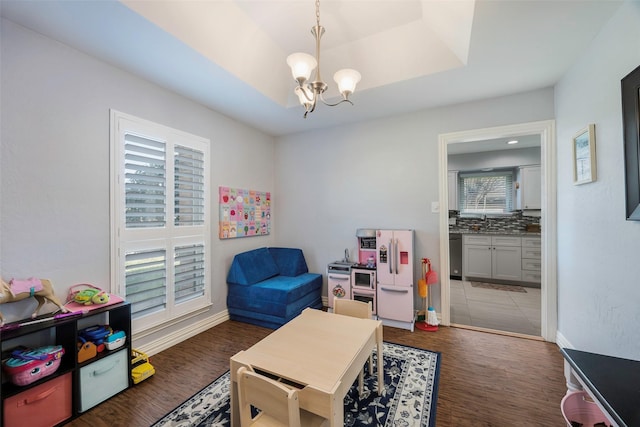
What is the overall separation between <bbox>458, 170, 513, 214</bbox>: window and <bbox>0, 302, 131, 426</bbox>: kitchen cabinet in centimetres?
605

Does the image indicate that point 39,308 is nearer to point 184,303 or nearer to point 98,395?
point 98,395

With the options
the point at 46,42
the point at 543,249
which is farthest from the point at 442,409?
the point at 46,42

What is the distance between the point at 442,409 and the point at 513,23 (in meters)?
2.75

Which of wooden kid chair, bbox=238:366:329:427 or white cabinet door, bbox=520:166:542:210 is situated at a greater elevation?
white cabinet door, bbox=520:166:542:210

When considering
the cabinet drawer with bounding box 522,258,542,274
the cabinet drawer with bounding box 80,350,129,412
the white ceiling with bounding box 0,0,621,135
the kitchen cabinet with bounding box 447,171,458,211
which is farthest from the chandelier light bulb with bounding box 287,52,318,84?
the cabinet drawer with bounding box 522,258,542,274

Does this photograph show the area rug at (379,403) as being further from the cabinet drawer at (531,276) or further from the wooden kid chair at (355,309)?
the cabinet drawer at (531,276)

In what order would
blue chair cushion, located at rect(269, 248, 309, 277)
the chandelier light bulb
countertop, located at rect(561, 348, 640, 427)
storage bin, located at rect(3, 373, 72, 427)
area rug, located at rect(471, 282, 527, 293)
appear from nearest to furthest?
countertop, located at rect(561, 348, 640, 427)
storage bin, located at rect(3, 373, 72, 427)
the chandelier light bulb
blue chair cushion, located at rect(269, 248, 309, 277)
area rug, located at rect(471, 282, 527, 293)

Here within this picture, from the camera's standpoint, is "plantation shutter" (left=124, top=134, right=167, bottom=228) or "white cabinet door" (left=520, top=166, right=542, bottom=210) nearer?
"plantation shutter" (left=124, top=134, right=167, bottom=228)

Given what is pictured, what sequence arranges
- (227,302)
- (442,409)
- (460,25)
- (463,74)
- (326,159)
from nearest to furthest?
1. (442,409)
2. (460,25)
3. (463,74)
4. (227,302)
5. (326,159)

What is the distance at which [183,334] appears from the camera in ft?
9.30

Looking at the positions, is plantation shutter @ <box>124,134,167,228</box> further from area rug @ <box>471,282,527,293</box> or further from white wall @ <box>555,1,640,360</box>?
area rug @ <box>471,282,527,293</box>

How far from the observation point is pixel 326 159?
3906mm

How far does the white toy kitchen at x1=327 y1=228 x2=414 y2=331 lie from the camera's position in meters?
3.08

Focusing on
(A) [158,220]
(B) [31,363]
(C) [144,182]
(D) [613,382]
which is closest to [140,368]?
(B) [31,363]
